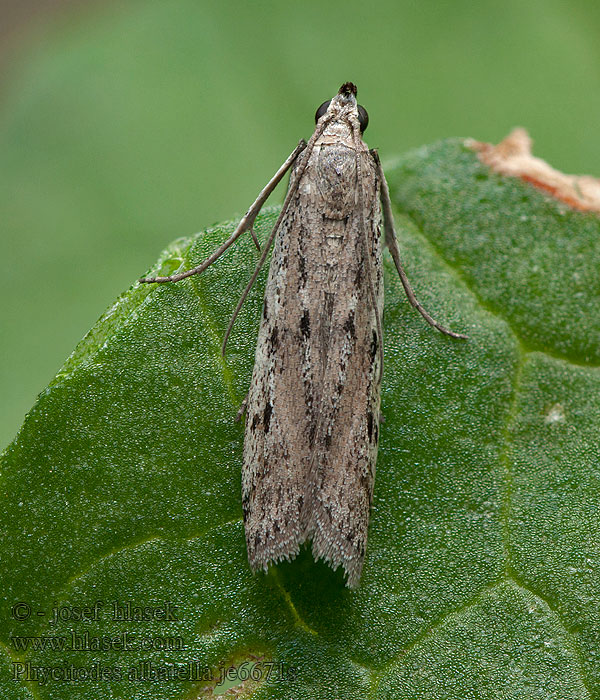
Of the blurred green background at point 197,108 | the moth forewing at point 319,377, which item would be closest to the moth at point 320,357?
the moth forewing at point 319,377

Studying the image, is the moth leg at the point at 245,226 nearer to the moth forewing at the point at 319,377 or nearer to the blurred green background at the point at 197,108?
the moth forewing at the point at 319,377

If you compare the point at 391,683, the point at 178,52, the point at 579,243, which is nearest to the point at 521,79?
the point at 579,243

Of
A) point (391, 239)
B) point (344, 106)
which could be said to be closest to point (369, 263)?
point (391, 239)

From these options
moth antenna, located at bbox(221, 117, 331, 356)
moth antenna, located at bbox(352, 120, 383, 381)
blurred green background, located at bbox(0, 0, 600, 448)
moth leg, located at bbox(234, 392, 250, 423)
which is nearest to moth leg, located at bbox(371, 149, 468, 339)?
moth antenna, located at bbox(352, 120, 383, 381)

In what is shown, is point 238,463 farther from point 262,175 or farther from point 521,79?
point 521,79

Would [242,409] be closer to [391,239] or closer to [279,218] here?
[279,218]

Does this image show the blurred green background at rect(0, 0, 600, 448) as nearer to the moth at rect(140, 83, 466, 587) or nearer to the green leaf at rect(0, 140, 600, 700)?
the moth at rect(140, 83, 466, 587)
